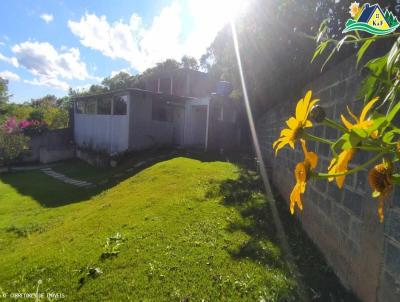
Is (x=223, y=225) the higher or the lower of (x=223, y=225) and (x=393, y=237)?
the lower

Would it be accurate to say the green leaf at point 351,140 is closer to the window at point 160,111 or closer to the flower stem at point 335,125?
the flower stem at point 335,125

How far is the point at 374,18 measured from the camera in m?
0.84

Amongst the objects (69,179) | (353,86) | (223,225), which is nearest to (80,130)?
(69,179)

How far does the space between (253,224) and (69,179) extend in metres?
10.3

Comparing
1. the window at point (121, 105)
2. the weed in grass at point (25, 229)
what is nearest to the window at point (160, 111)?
the window at point (121, 105)

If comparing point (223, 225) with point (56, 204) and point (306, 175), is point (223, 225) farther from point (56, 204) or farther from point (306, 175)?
point (56, 204)

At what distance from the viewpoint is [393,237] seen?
5.40 ft

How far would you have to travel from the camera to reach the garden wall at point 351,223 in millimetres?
1694

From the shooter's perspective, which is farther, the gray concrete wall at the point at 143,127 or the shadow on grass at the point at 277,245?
the gray concrete wall at the point at 143,127

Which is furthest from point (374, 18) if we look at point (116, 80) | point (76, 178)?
point (116, 80)

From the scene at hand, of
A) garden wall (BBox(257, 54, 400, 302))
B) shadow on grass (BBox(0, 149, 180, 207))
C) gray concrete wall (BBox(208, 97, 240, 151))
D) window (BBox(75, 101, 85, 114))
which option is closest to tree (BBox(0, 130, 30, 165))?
shadow on grass (BBox(0, 149, 180, 207))

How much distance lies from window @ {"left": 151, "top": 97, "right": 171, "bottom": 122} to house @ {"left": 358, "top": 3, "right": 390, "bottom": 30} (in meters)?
14.4

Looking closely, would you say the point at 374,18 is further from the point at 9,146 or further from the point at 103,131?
the point at 9,146

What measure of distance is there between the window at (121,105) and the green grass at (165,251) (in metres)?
8.49
